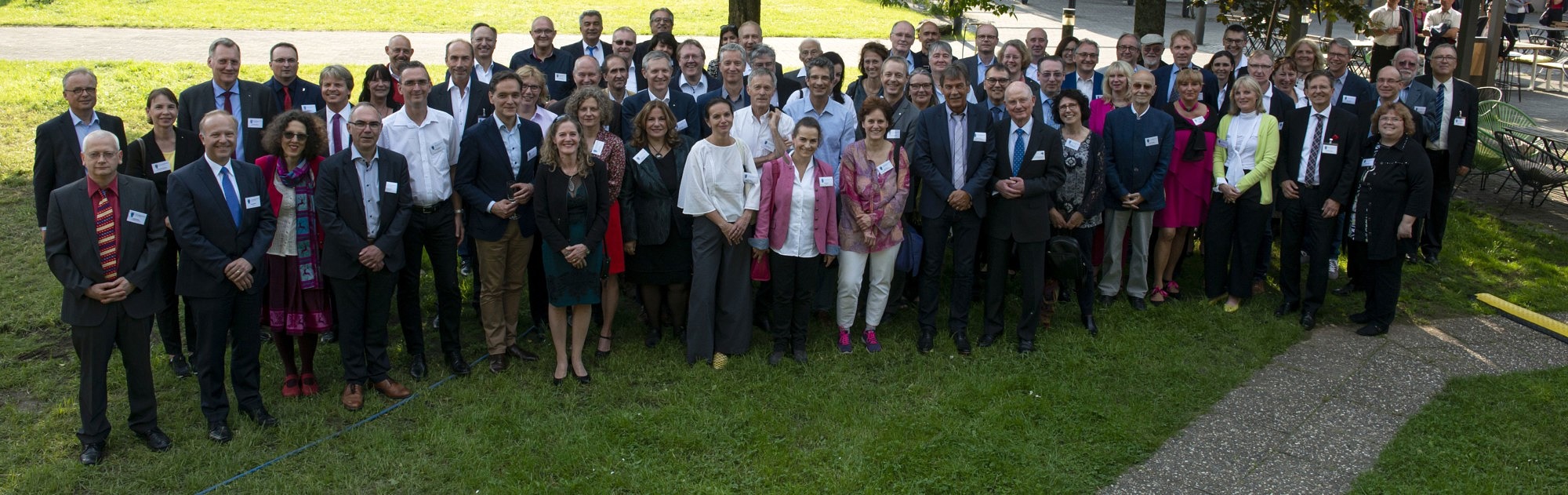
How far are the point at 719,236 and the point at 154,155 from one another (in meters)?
3.30

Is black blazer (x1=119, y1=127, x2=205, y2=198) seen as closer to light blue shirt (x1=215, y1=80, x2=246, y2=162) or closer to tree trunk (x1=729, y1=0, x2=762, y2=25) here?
light blue shirt (x1=215, y1=80, x2=246, y2=162)

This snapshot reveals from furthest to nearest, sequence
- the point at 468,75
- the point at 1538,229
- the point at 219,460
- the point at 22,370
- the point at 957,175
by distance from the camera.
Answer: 1. the point at 1538,229
2. the point at 468,75
3. the point at 957,175
4. the point at 22,370
5. the point at 219,460

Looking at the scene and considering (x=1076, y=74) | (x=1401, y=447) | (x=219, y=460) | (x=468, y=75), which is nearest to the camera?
(x=219, y=460)

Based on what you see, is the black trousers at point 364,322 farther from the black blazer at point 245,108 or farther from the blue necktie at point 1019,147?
the blue necktie at point 1019,147

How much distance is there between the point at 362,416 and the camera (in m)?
6.15

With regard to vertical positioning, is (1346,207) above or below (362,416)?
above

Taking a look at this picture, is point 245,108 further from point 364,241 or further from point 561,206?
point 561,206

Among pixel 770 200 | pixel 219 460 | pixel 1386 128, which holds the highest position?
pixel 1386 128

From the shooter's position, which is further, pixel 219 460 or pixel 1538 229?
pixel 1538 229

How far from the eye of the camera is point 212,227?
5602 millimetres

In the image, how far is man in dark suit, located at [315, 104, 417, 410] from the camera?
19.6ft

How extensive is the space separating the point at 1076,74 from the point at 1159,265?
191 cm

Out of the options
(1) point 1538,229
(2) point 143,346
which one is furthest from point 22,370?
(1) point 1538,229

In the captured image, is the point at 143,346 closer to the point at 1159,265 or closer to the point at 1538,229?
the point at 1159,265
